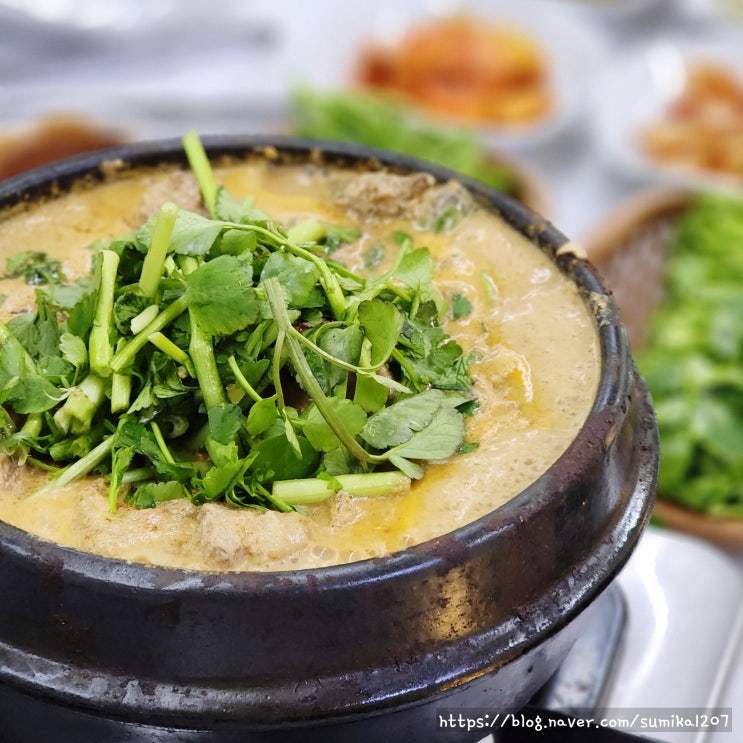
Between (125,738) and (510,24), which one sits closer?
(125,738)

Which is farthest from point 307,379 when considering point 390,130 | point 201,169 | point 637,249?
point 390,130

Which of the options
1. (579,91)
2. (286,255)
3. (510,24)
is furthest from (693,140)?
(286,255)

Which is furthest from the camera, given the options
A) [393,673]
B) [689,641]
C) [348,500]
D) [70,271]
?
[689,641]

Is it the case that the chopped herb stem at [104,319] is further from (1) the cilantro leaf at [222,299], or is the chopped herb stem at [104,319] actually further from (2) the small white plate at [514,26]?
(2) the small white plate at [514,26]

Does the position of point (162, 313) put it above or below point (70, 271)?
below

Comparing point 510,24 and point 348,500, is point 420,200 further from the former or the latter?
point 510,24

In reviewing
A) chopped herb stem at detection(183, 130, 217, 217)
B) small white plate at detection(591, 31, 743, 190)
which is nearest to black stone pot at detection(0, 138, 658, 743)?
chopped herb stem at detection(183, 130, 217, 217)
